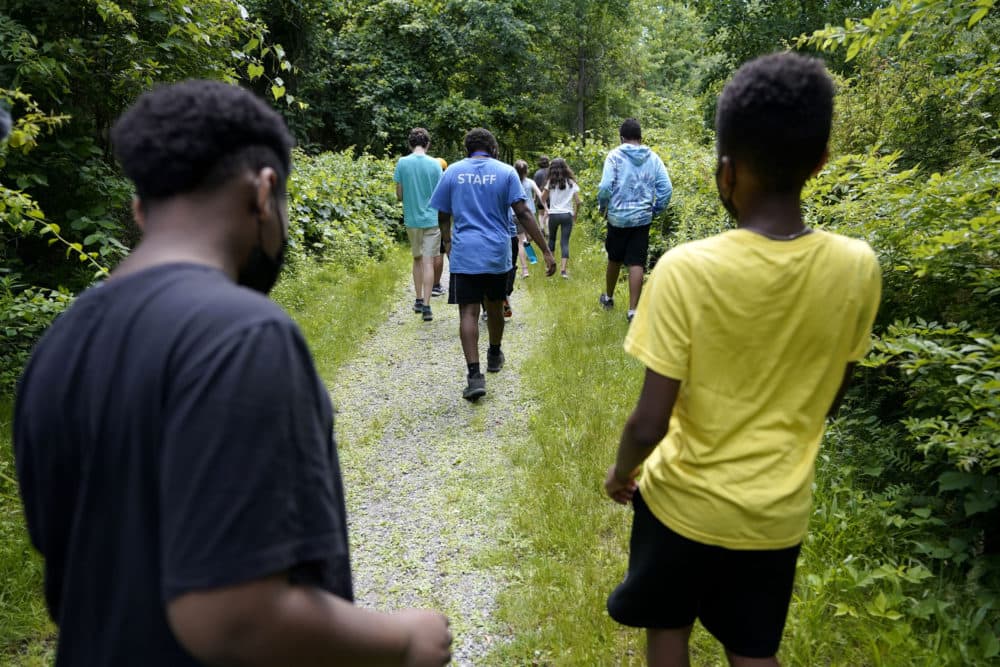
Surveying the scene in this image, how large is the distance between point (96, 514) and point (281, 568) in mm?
313

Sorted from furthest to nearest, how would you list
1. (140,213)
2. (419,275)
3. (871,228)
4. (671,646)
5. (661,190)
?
(419,275) < (661,190) < (871,228) < (671,646) < (140,213)

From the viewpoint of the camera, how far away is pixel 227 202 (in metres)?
1.05

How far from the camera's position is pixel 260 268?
45.8 inches

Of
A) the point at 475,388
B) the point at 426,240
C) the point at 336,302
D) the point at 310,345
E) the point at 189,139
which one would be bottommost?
the point at 310,345

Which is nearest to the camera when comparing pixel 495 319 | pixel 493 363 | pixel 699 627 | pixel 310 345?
pixel 699 627

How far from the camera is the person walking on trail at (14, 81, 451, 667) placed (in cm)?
86

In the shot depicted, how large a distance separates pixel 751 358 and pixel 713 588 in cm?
→ 66

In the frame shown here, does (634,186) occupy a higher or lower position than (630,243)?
higher

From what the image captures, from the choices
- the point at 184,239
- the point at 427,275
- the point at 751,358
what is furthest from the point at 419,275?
the point at 184,239

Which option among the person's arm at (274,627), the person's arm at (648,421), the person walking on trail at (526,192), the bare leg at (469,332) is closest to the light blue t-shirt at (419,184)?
the bare leg at (469,332)

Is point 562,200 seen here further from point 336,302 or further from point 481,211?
point 481,211

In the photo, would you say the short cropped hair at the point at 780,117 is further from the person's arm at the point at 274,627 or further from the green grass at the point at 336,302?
the green grass at the point at 336,302

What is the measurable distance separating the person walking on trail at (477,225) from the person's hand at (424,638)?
4.50 metres

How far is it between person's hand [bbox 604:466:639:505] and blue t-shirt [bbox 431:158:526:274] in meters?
3.65
